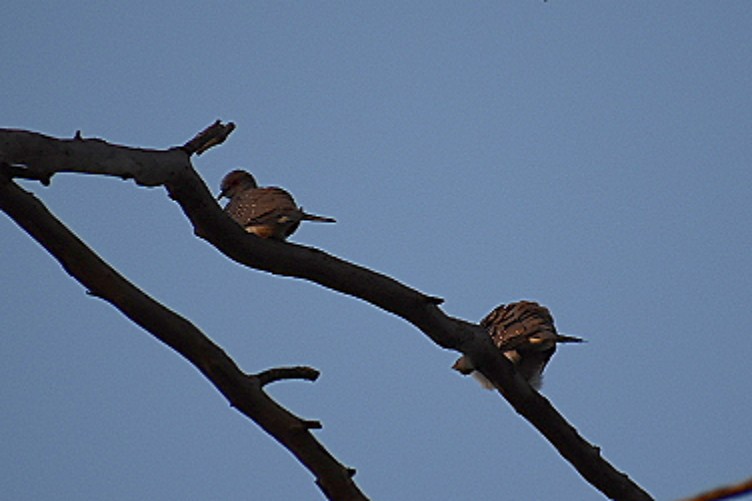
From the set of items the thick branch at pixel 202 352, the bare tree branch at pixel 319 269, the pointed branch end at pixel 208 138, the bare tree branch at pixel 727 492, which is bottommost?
the bare tree branch at pixel 727 492

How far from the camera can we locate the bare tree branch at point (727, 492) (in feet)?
1.63

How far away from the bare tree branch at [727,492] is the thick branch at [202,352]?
6.78 feet

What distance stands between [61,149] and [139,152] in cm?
30

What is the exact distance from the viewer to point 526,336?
20.0 ft

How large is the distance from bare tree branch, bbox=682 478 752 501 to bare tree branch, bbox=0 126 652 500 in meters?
1.90

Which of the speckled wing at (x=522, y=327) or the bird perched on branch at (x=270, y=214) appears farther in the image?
the speckled wing at (x=522, y=327)

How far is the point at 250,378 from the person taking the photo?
2.58 meters

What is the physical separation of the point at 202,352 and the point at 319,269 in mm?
549

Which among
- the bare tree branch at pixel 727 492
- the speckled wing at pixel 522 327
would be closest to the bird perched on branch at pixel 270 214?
the speckled wing at pixel 522 327

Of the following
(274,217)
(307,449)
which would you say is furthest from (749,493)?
(274,217)

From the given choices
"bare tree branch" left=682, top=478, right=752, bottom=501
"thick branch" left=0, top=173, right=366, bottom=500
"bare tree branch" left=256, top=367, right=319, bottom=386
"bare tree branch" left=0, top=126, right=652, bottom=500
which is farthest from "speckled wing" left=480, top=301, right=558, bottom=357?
"bare tree branch" left=682, top=478, right=752, bottom=501

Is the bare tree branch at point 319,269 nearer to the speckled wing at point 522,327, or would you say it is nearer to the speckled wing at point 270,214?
the speckled wing at point 522,327

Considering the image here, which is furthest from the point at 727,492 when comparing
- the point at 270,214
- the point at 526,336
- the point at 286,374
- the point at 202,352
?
the point at 526,336

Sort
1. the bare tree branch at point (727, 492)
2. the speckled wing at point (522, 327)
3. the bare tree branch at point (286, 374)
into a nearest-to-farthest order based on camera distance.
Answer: the bare tree branch at point (727, 492), the bare tree branch at point (286, 374), the speckled wing at point (522, 327)
